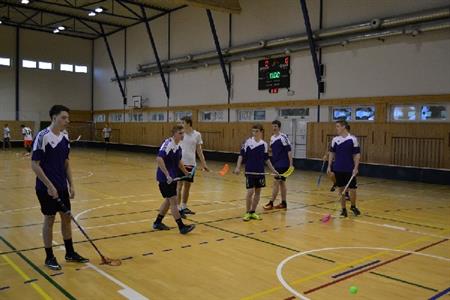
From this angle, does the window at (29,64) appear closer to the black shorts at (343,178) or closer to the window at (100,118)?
the window at (100,118)

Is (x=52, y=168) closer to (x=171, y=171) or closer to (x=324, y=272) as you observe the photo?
(x=171, y=171)

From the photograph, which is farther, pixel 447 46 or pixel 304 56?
pixel 304 56

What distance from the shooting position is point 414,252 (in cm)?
588

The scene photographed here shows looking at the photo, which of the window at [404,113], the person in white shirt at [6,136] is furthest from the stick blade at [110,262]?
the person in white shirt at [6,136]

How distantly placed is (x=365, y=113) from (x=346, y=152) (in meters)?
9.46

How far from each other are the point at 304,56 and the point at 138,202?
11697 millimetres

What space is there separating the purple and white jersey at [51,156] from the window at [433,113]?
13421mm

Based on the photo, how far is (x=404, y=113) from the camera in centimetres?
1548

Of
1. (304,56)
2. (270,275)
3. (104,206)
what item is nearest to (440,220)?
(270,275)

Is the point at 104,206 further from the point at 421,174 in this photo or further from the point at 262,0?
the point at 262,0

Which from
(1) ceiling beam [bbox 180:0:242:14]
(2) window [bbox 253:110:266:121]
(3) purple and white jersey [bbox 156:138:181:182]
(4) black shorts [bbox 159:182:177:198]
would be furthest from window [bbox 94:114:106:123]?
(4) black shorts [bbox 159:182:177:198]

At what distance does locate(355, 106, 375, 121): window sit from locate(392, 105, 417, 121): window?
887mm

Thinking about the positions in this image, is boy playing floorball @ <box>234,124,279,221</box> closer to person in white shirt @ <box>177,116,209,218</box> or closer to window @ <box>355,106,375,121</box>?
person in white shirt @ <box>177,116,209,218</box>

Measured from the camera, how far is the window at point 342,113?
17219mm
